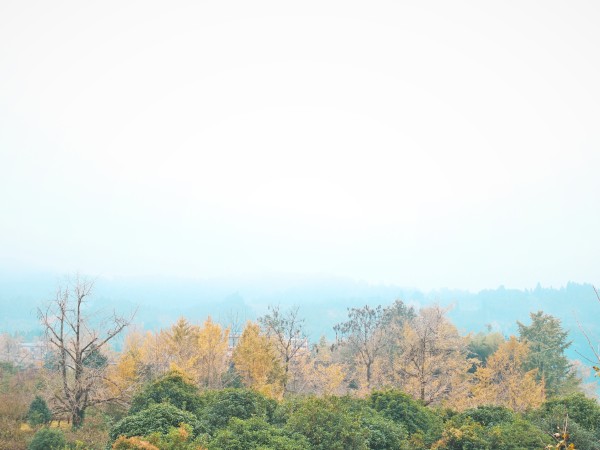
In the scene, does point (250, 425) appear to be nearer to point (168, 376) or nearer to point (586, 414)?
point (168, 376)

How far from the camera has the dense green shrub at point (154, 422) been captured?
10648 millimetres

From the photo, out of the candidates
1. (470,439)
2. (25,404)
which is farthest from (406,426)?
(25,404)

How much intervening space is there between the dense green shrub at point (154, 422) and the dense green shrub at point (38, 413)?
23.6ft

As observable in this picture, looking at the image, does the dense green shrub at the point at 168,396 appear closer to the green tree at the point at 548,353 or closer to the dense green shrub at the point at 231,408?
the dense green shrub at the point at 231,408

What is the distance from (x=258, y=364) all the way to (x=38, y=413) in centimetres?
1199

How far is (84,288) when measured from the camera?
17.8 metres

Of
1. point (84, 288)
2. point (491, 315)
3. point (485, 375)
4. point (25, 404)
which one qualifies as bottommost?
point (491, 315)

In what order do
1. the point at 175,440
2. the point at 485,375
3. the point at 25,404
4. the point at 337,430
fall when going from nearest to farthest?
the point at 175,440 < the point at 337,430 < the point at 25,404 < the point at 485,375

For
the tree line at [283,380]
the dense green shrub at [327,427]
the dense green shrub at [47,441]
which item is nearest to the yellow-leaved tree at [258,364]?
the tree line at [283,380]

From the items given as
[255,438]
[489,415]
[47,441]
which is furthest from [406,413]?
[47,441]

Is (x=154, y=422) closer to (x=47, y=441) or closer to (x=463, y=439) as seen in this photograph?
(x=47, y=441)

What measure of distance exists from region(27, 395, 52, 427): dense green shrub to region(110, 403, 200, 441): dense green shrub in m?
7.18

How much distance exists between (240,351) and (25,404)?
11.5m

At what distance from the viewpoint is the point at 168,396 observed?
13359mm
